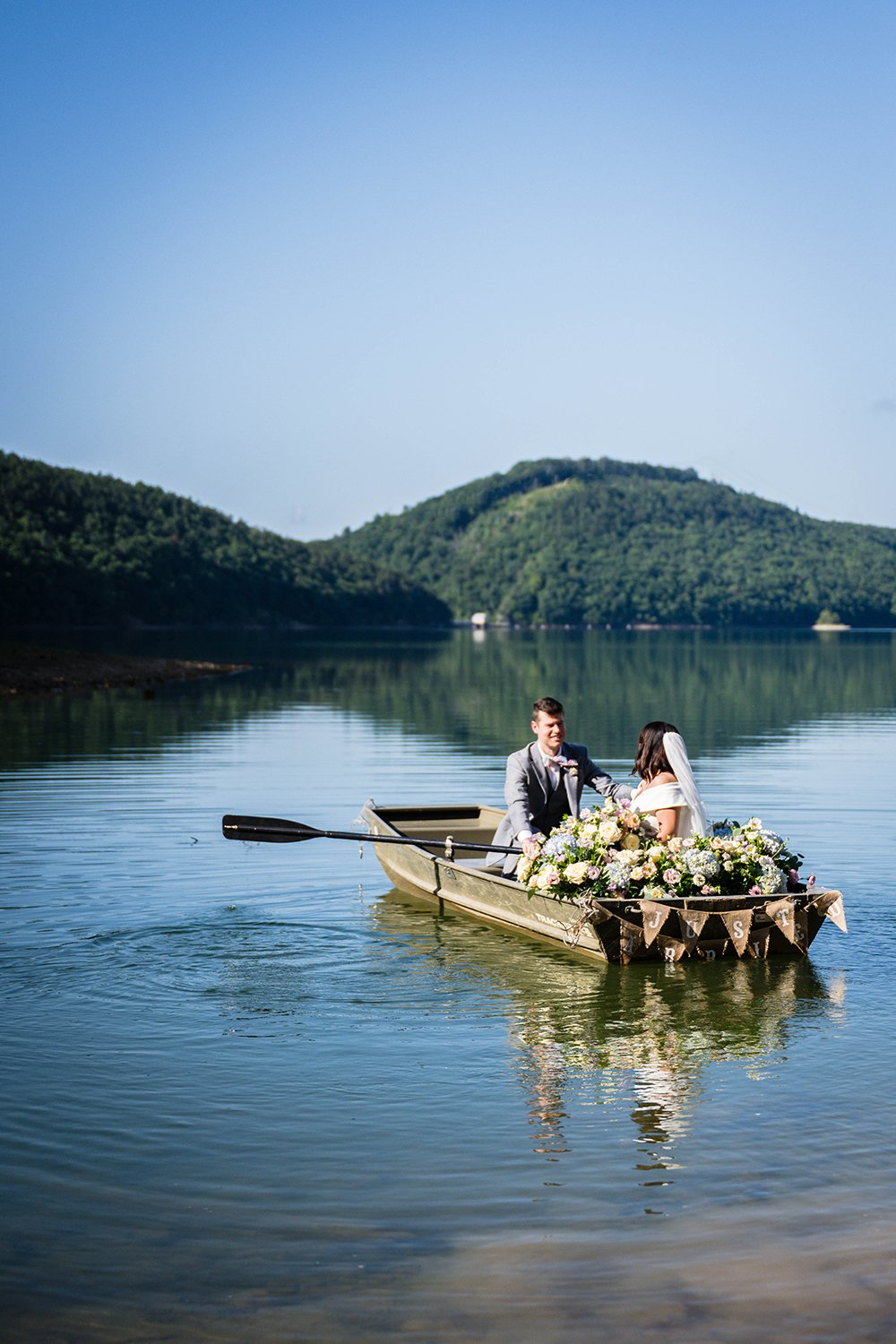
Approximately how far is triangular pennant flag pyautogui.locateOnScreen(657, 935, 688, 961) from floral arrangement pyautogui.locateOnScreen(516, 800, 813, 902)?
328 mm

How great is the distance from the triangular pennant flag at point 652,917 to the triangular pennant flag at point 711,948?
0.38 meters

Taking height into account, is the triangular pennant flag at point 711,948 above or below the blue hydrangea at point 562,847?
below

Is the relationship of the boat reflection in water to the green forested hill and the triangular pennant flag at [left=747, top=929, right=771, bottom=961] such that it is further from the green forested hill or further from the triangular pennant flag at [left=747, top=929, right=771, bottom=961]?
the green forested hill

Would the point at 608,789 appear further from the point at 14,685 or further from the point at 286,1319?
the point at 14,685

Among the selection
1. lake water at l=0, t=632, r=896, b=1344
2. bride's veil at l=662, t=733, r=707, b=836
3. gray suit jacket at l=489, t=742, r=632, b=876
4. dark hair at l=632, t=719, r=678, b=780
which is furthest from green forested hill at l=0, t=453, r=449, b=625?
bride's veil at l=662, t=733, r=707, b=836

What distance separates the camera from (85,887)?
14234mm

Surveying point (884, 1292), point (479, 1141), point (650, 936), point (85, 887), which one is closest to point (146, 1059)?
point (479, 1141)

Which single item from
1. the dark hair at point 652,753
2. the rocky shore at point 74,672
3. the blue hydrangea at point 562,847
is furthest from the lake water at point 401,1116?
the rocky shore at point 74,672

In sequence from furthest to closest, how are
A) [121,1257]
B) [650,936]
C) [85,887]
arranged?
1. [85,887]
2. [650,936]
3. [121,1257]

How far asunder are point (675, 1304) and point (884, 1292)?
2.71ft

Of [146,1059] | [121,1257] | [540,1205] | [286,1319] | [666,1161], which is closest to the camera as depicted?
[286,1319]

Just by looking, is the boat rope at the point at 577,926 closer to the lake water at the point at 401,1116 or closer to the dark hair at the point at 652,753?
the lake water at the point at 401,1116

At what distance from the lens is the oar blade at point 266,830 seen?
44.5 feet

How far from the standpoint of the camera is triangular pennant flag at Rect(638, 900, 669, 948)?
1067 centimetres
